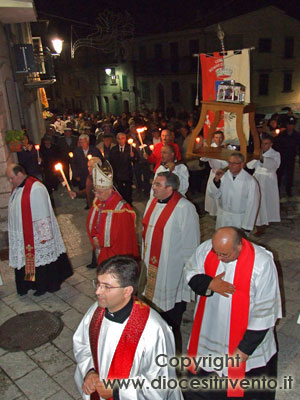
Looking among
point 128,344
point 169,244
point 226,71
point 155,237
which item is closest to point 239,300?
point 128,344

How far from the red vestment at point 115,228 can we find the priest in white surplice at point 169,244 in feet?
0.70

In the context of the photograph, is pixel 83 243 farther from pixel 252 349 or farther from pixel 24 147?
pixel 252 349

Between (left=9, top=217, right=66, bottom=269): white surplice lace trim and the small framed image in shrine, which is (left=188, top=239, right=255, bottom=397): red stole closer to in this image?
the small framed image in shrine

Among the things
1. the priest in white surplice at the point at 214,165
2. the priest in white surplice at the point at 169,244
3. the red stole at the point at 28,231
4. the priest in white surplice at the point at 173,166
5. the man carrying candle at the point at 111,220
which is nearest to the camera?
the priest in white surplice at the point at 169,244

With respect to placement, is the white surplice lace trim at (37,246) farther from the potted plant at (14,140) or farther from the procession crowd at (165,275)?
the potted plant at (14,140)

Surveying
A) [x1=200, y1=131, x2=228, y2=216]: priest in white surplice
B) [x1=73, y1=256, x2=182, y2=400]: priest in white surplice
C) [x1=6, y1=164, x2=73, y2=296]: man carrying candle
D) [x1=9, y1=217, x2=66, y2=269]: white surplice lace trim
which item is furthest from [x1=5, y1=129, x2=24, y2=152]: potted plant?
[x1=73, y1=256, x2=182, y2=400]: priest in white surplice

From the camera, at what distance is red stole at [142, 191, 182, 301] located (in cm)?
476

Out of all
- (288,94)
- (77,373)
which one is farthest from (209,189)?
(288,94)

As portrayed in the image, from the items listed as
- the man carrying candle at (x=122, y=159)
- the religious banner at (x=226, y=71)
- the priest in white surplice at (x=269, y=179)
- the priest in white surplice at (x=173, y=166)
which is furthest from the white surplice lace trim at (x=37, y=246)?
the priest in white surplice at (x=269, y=179)

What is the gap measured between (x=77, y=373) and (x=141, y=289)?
8.02 feet

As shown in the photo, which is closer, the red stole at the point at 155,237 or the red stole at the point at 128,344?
the red stole at the point at 128,344

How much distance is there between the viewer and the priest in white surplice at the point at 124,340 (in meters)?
2.66

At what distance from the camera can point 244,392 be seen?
11.7ft

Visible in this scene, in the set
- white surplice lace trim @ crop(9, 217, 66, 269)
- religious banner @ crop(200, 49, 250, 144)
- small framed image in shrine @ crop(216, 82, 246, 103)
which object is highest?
religious banner @ crop(200, 49, 250, 144)
